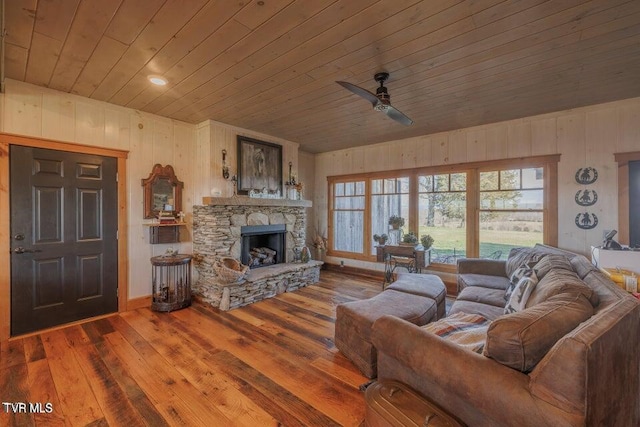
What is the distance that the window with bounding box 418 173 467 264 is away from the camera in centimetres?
463

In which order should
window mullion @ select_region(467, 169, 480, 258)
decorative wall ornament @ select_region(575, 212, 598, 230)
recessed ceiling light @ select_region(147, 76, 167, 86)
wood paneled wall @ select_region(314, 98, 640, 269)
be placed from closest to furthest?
1. recessed ceiling light @ select_region(147, 76, 167, 86)
2. wood paneled wall @ select_region(314, 98, 640, 269)
3. decorative wall ornament @ select_region(575, 212, 598, 230)
4. window mullion @ select_region(467, 169, 480, 258)

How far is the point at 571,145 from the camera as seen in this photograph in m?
3.70

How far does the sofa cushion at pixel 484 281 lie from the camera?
10.4ft

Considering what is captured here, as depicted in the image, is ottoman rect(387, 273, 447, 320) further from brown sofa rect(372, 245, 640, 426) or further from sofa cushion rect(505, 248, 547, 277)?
brown sofa rect(372, 245, 640, 426)

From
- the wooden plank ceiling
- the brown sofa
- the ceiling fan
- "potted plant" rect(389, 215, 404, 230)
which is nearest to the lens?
the brown sofa

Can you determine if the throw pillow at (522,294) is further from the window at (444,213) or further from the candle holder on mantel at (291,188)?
the candle holder on mantel at (291,188)

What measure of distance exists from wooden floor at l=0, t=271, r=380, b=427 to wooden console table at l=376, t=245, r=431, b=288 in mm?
1763

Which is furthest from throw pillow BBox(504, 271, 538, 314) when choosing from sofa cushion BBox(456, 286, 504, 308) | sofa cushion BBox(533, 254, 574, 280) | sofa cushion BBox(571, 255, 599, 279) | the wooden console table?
the wooden console table

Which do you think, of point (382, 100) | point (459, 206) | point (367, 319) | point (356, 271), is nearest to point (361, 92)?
point (382, 100)

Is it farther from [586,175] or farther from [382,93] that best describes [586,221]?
[382,93]

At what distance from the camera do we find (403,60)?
2.49 meters

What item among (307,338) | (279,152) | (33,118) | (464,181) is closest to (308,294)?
(307,338)

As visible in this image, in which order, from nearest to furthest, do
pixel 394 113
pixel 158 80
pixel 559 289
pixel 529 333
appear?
1. pixel 529 333
2. pixel 559 289
3. pixel 394 113
4. pixel 158 80

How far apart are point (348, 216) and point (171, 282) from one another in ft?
11.7
